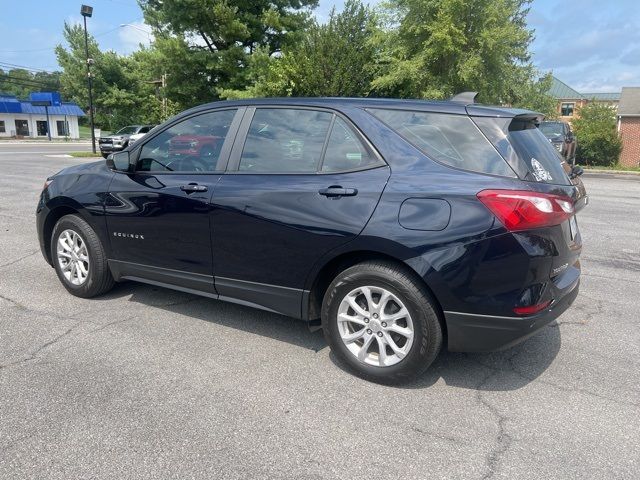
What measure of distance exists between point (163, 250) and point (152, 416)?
1.56 meters

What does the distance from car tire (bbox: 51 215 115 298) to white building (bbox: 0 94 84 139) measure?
6917 cm

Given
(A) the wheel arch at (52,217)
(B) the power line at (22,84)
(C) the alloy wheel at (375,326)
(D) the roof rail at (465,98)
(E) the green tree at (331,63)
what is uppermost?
(B) the power line at (22,84)

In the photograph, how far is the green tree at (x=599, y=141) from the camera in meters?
29.8

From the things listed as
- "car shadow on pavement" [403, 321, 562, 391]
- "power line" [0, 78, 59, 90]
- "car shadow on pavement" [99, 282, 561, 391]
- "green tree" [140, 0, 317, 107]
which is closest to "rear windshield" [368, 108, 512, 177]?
"car shadow on pavement" [403, 321, 562, 391]

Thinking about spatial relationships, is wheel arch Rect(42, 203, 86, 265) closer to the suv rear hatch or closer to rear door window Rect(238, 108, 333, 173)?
rear door window Rect(238, 108, 333, 173)

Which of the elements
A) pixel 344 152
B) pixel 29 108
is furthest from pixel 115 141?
pixel 29 108

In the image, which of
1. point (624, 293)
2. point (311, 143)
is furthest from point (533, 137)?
point (624, 293)

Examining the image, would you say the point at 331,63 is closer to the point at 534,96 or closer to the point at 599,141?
the point at 599,141

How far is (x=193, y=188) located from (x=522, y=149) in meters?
2.29

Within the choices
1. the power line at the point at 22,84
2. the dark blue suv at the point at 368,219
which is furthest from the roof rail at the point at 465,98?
the power line at the point at 22,84

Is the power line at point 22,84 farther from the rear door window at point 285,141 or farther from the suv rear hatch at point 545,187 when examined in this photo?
the suv rear hatch at point 545,187

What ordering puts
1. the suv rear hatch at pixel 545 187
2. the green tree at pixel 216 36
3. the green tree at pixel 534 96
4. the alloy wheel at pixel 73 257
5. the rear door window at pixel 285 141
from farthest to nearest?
the green tree at pixel 534 96, the green tree at pixel 216 36, the alloy wheel at pixel 73 257, the rear door window at pixel 285 141, the suv rear hatch at pixel 545 187

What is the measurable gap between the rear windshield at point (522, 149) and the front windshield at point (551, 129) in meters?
14.5

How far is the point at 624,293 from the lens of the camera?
512 cm
